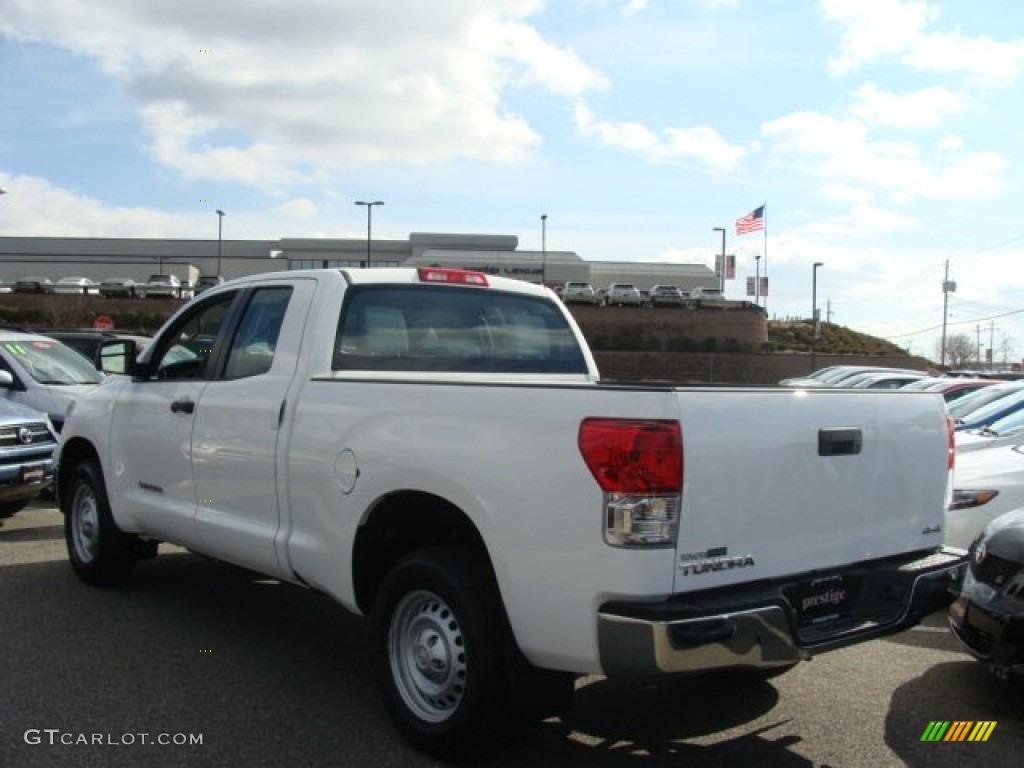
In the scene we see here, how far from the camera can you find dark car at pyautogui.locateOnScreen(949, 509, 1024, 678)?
3.99 meters

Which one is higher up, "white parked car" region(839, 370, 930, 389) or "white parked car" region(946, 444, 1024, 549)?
"white parked car" region(839, 370, 930, 389)

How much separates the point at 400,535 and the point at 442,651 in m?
0.59

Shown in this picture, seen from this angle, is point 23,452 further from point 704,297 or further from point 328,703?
point 704,297

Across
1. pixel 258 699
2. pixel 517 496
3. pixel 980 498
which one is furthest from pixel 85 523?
pixel 980 498

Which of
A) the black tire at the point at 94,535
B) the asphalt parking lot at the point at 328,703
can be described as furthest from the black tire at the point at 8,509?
the asphalt parking lot at the point at 328,703

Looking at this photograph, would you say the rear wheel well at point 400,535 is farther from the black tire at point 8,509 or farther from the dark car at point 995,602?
the black tire at point 8,509

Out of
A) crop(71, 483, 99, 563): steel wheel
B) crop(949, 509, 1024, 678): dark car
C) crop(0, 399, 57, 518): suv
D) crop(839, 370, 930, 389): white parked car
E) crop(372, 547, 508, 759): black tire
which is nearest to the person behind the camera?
crop(372, 547, 508, 759): black tire

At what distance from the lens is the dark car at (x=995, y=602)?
3992mm

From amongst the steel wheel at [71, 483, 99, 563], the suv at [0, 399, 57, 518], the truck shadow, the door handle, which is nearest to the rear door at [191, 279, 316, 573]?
the truck shadow

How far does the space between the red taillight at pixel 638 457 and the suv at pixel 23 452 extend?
6428mm

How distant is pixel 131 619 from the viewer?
554cm

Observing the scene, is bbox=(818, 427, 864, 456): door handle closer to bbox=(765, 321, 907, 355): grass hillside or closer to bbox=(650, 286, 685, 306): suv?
bbox=(765, 321, 907, 355): grass hillside

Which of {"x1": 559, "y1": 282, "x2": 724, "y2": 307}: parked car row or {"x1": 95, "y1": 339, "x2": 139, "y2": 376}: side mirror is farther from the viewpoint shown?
{"x1": 559, "y1": 282, "x2": 724, "y2": 307}: parked car row

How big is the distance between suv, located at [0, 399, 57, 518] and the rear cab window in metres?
4.59
